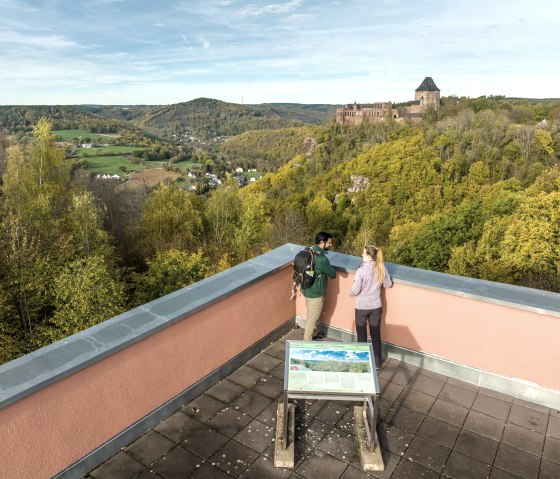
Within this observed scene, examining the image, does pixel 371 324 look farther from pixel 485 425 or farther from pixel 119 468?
pixel 119 468

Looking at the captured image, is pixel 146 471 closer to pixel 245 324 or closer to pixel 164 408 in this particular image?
pixel 164 408

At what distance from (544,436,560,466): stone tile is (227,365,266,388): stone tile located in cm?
261

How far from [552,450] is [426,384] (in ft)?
3.87

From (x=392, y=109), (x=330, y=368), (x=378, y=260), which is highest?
(x=392, y=109)

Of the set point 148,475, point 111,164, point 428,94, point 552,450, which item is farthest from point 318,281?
point 428,94

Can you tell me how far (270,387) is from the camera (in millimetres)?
4254

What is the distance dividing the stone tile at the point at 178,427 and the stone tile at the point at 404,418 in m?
1.74

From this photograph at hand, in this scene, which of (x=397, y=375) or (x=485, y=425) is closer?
(x=485, y=425)

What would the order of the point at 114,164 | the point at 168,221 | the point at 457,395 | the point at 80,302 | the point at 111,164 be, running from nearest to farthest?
the point at 457,395 → the point at 80,302 → the point at 168,221 → the point at 111,164 → the point at 114,164

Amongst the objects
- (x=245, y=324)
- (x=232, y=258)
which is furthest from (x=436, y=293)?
(x=232, y=258)

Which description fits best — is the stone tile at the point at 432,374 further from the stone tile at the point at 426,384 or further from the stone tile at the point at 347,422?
the stone tile at the point at 347,422

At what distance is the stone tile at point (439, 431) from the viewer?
3.54 m

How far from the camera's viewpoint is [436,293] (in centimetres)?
433

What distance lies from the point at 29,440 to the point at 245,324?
2.31m
